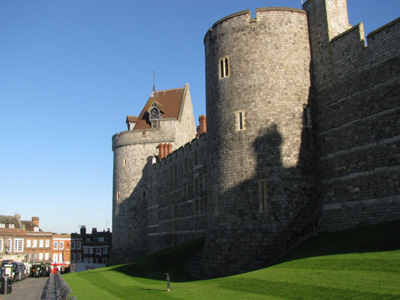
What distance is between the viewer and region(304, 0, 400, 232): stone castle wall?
660 inches

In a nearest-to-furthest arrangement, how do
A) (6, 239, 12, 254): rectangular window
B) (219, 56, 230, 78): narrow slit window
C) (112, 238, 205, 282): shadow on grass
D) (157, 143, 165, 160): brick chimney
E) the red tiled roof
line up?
(219, 56, 230, 78): narrow slit window < (112, 238, 205, 282): shadow on grass < (157, 143, 165, 160): brick chimney < the red tiled roof < (6, 239, 12, 254): rectangular window

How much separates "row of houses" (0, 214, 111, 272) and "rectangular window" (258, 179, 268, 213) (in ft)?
156

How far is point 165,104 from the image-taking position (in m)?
50.9

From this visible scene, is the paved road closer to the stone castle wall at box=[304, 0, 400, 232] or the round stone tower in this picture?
the round stone tower

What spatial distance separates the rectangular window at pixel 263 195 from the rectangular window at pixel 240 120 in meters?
2.71

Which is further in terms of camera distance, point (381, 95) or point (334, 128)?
point (334, 128)

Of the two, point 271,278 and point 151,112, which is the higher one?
point 151,112

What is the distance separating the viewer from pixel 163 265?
26.9 metres

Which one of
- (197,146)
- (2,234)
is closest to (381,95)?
(197,146)

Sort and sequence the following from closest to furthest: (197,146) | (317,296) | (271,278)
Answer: (317,296) < (271,278) < (197,146)

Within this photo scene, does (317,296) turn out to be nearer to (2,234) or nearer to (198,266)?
(198,266)

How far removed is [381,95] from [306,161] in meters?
4.33

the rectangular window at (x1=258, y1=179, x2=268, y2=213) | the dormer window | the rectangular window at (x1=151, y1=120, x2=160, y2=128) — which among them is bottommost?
the rectangular window at (x1=258, y1=179, x2=268, y2=213)

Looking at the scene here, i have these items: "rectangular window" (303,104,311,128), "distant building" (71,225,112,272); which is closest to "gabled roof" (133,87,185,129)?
"rectangular window" (303,104,311,128)
